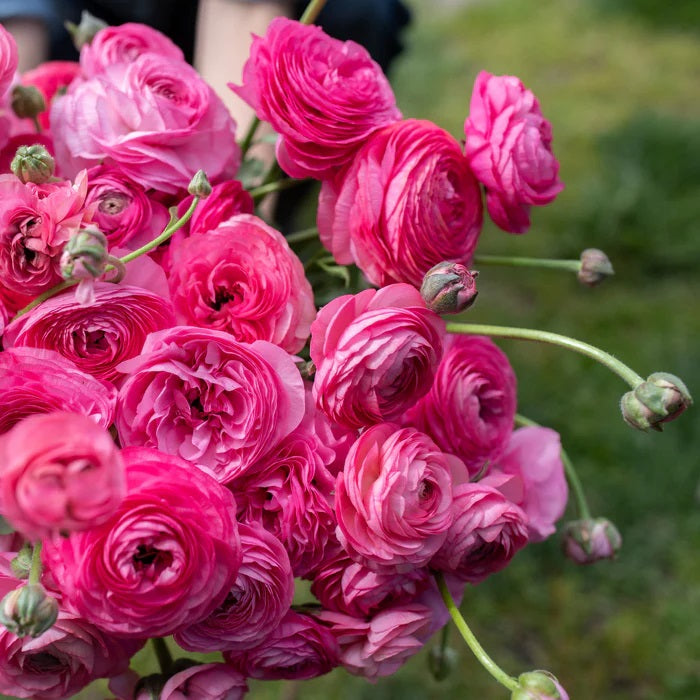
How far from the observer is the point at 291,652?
0.47 m

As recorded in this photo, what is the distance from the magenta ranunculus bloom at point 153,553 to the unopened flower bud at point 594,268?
28cm

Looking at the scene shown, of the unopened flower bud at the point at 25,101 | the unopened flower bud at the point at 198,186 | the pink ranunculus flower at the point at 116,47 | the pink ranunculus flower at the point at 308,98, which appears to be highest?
the pink ranunculus flower at the point at 308,98

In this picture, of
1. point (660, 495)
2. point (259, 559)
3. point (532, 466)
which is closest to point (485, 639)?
point (660, 495)

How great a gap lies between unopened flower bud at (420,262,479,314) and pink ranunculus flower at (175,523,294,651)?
14cm

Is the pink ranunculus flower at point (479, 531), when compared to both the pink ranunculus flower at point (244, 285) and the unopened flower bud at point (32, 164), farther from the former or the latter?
the unopened flower bud at point (32, 164)

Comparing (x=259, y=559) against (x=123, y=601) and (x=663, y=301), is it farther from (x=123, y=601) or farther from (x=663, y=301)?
(x=663, y=301)

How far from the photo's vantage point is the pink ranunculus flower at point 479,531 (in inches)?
18.2

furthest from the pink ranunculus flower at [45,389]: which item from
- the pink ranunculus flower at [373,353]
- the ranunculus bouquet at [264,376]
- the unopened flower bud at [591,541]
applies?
the unopened flower bud at [591,541]

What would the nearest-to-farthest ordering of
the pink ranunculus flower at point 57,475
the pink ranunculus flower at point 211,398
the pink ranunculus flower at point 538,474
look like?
the pink ranunculus flower at point 57,475, the pink ranunculus flower at point 211,398, the pink ranunculus flower at point 538,474

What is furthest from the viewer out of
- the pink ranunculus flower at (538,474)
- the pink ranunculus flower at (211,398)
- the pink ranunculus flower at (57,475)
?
the pink ranunculus flower at (538,474)

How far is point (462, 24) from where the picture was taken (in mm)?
2795

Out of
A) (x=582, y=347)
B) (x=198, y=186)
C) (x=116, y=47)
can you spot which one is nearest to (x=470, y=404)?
(x=582, y=347)

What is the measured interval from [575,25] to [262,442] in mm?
2580

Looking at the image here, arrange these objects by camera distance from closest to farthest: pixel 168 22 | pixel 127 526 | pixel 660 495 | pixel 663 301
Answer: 1. pixel 127 526
2. pixel 168 22
3. pixel 660 495
4. pixel 663 301
